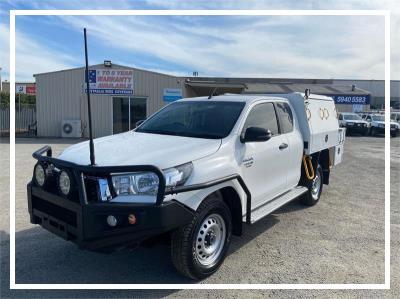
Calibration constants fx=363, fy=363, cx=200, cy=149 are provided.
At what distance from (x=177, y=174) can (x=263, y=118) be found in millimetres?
2107

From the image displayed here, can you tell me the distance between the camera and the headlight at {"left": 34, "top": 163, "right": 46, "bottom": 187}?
3.82 m

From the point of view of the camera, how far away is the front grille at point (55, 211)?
134 inches

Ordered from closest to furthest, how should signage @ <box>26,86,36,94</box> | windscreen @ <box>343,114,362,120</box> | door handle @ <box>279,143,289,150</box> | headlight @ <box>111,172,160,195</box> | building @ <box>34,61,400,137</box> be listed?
headlight @ <box>111,172,160,195</box>
door handle @ <box>279,143,289,150</box>
building @ <box>34,61,400,137</box>
windscreen @ <box>343,114,362,120</box>
signage @ <box>26,86,36,94</box>

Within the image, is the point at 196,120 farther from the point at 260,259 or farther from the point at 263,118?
the point at 260,259

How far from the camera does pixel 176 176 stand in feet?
11.0

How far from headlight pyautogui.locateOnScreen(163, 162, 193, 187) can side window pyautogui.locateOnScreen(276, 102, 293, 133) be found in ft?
7.87

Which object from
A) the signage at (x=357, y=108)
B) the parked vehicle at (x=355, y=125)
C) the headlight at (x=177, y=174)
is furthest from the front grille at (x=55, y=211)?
the signage at (x=357, y=108)

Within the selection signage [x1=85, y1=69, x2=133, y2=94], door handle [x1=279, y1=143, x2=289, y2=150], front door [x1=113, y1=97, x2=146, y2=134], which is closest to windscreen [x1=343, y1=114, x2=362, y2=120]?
front door [x1=113, y1=97, x2=146, y2=134]

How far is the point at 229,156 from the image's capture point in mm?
4012

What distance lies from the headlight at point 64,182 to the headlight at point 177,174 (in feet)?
3.11

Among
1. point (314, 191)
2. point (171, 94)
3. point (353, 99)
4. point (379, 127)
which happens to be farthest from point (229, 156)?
point (353, 99)

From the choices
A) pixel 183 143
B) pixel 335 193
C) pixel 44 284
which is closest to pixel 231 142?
pixel 183 143

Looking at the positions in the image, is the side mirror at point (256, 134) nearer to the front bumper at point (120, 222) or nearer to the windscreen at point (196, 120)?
the windscreen at point (196, 120)

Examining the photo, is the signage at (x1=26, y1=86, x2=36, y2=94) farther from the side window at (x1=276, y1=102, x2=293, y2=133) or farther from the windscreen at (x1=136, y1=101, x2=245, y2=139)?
the side window at (x1=276, y1=102, x2=293, y2=133)
